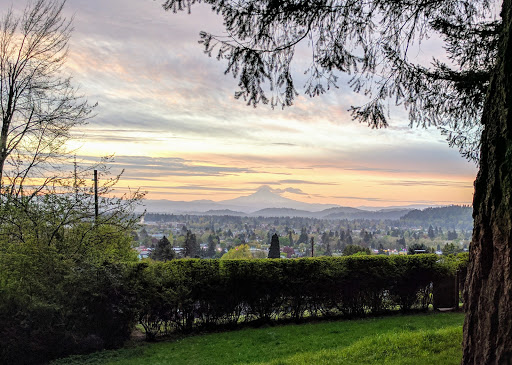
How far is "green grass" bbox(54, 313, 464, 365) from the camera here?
4.71m

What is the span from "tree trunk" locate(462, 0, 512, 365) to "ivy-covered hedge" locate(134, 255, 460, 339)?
6.98m

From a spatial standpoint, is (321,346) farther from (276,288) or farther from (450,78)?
(450,78)

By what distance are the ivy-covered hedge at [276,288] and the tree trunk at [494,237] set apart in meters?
6.98

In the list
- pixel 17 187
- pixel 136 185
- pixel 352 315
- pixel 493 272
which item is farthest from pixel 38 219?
pixel 493 272

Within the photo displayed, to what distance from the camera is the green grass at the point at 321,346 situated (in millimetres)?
4711

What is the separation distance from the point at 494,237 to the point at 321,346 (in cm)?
487

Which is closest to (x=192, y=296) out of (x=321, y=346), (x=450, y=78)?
(x=321, y=346)

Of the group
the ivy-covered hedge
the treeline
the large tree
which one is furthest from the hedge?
the treeline

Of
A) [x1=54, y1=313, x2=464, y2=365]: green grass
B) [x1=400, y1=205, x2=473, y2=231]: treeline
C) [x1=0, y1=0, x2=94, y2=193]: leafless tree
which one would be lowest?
[x1=400, y1=205, x2=473, y2=231]: treeline

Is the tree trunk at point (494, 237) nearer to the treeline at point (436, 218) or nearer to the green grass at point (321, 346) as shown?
the green grass at point (321, 346)

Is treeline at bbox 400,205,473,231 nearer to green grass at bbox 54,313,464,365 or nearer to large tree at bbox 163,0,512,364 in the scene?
green grass at bbox 54,313,464,365

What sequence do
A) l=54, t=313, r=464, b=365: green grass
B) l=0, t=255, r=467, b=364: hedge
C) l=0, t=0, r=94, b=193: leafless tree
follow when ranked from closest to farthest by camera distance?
1. l=54, t=313, r=464, b=365: green grass
2. l=0, t=255, r=467, b=364: hedge
3. l=0, t=0, r=94, b=193: leafless tree

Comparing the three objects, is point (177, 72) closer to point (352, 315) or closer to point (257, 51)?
point (257, 51)

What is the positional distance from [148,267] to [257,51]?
6.33m
